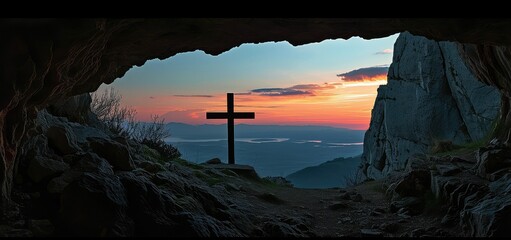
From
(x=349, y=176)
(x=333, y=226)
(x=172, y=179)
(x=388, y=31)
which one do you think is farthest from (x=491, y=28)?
(x=349, y=176)

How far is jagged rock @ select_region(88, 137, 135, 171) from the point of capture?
863 centimetres

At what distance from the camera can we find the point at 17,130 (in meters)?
6.25

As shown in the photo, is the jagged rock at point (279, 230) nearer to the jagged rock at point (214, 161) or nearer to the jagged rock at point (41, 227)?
the jagged rock at point (41, 227)

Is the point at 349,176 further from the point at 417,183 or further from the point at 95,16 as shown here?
the point at 95,16

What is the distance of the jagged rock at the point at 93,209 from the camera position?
18.3 ft

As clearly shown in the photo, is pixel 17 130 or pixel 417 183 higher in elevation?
pixel 17 130

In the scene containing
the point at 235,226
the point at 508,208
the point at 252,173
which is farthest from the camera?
the point at 252,173

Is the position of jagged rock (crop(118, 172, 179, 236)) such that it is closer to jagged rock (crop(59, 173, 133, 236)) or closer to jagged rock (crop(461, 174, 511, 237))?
jagged rock (crop(59, 173, 133, 236))

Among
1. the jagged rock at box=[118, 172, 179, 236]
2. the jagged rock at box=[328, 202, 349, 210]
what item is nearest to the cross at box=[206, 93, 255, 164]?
the jagged rock at box=[328, 202, 349, 210]

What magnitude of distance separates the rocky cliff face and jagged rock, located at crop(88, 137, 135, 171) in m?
16.8

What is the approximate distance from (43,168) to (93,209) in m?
1.62

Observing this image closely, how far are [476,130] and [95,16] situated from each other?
21995 mm

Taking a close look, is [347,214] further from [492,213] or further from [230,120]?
[230,120]

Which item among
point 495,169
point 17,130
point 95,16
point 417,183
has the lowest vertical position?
point 417,183
